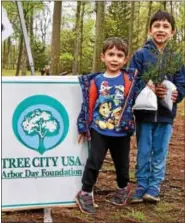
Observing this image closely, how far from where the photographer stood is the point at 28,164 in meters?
3.56

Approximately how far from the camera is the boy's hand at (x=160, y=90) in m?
3.88

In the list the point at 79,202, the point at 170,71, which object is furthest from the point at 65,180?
the point at 170,71

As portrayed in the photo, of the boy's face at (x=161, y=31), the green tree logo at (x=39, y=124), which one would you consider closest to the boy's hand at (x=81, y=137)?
the green tree logo at (x=39, y=124)

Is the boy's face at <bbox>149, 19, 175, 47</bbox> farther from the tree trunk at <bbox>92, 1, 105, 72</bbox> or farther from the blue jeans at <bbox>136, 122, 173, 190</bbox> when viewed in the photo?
the tree trunk at <bbox>92, 1, 105, 72</bbox>

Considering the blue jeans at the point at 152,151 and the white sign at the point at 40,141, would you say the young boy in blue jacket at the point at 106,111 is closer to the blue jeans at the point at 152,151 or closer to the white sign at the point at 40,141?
the white sign at the point at 40,141

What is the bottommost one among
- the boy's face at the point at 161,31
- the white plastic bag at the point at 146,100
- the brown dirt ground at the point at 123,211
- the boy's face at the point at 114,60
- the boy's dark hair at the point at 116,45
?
the brown dirt ground at the point at 123,211

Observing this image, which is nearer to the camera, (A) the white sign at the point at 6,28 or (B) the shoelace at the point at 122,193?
(B) the shoelace at the point at 122,193

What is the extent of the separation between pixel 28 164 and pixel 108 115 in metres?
0.72

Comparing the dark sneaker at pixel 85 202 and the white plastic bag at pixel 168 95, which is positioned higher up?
the white plastic bag at pixel 168 95

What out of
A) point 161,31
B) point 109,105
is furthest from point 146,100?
point 161,31

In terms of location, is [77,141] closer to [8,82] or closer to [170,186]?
[8,82]

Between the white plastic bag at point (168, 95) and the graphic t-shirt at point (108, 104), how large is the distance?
0.46m

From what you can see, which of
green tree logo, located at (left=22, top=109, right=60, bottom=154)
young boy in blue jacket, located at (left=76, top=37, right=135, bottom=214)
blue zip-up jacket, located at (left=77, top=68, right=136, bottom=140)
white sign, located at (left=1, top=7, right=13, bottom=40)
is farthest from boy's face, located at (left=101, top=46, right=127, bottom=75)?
white sign, located at (left=1, top=7, right=13, bottom=40)

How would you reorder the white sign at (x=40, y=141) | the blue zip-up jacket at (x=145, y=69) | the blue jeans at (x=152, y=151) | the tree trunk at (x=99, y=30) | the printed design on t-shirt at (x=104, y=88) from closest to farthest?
the white sign at (x=40, y=141), the printed design on t-shirt at (x=104, y=88), the blue zip-up jacket at (x=145, y=69), the blue jeans at (x=152, y=151), the tree trunk at (x=99, y=30)
